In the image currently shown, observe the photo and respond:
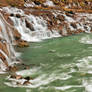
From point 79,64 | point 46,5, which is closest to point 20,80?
point 79,64

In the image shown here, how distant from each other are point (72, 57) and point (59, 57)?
5.53ft

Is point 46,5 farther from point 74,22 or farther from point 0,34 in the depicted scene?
point 0,34

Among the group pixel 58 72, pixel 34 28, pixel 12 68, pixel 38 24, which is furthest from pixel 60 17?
pixel 58 72

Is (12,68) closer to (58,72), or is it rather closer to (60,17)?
(58,72)

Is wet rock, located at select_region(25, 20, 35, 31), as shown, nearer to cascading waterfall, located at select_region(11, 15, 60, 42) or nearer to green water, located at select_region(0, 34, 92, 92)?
cascading waterfall, located at select_region(11, 15, 60, 42)

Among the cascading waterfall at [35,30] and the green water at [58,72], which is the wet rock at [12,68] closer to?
the green water at [58,72]

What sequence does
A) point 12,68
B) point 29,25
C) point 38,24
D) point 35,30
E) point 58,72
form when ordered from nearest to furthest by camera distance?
1. point 58,72
2. point 12,68
3. point 29,25
4. point 35,30
5. point 38,24

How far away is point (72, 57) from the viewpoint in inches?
1144

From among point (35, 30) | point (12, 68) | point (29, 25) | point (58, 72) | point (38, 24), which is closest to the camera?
point (58, 72)

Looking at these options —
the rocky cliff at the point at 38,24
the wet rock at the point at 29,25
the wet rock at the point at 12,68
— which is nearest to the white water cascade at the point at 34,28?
the rocky cliff at the point at 38,24

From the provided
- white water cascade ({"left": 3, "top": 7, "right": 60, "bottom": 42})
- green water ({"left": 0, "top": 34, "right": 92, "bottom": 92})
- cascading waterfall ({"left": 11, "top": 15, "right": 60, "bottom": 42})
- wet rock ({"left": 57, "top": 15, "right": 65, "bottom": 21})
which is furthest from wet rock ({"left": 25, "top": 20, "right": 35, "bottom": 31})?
green water ({"left": 0, "top": 34, "right": 92, "bottom": 92})

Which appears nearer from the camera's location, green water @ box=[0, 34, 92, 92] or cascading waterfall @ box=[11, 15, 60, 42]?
green water @ box=[0, 34, 92, 92]

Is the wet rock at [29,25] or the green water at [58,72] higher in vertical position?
the wet rock at [29,25]

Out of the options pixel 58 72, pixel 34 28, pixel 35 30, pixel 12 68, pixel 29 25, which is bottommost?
pixel 35 30
